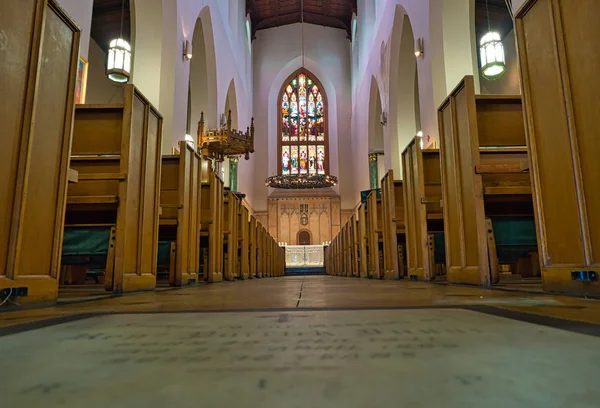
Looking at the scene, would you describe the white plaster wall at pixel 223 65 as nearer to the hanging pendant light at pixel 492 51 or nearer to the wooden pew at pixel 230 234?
the wooden pew at pixel 230 234

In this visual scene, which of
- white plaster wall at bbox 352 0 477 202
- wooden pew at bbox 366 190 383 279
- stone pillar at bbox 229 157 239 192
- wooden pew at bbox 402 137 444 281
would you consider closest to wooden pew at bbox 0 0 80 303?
wooden pew at bbox 402 137 444 281

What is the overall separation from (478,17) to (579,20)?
1004 centimetres

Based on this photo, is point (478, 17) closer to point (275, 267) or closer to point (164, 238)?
point (275, 267)

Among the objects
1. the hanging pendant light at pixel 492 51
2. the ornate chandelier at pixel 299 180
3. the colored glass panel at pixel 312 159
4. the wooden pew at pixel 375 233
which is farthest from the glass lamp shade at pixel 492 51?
the colored glass panel at pixel 312 159

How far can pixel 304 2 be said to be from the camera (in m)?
16.6

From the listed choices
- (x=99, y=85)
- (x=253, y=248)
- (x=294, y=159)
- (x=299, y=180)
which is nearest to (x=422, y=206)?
(x=253, y=248)

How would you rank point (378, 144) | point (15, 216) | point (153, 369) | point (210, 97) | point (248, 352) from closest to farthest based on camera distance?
point (153, 369) → point (248, 352) → point (15, 216) → point (210, 97) → point (378, 144)

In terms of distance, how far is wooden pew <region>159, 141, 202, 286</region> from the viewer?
387 centimetres

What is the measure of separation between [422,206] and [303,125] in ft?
47.9

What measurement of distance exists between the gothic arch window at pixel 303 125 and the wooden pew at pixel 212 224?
12706 millimetres

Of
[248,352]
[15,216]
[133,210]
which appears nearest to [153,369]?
[248,352]

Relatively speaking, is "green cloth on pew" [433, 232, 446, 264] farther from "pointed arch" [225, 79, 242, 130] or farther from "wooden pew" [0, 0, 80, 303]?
"pointed arch" [225, 79, 242, 130]

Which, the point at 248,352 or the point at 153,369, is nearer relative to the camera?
the point at 153,369

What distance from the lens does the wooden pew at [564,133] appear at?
6.05ft
